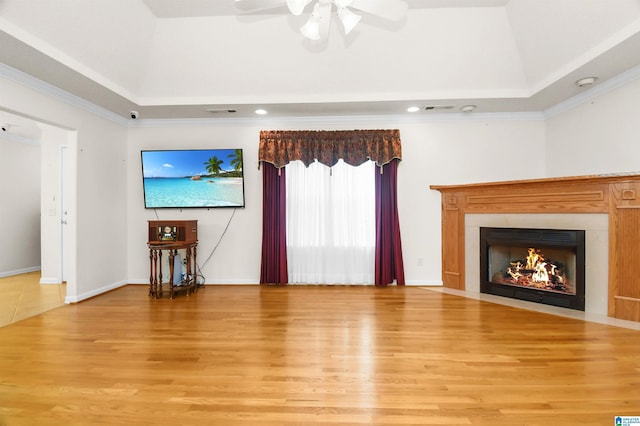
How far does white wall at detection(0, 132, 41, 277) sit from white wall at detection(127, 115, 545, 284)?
2824 millimetres

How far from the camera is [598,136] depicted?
11.8ft

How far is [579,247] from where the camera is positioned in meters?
3.35

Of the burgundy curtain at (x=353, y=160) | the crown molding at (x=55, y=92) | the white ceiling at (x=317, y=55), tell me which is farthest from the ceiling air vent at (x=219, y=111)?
the crown molding at (x=55, y=92)

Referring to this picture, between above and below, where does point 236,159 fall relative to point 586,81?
below

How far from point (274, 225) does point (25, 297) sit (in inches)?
139

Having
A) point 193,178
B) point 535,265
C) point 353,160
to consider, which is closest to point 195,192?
point 193,178

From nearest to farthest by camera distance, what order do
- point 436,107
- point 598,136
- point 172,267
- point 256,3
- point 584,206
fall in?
point 256,3, point 584,206, point 598,136, point 172,267, point 436,107

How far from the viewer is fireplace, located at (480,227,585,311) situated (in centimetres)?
340

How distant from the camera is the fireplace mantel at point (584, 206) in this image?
3.01m

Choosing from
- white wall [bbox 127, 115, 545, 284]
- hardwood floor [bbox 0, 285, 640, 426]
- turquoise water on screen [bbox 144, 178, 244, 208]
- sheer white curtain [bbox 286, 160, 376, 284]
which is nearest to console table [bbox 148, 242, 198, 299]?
white wall [bbox 127, 115, 545, 284]

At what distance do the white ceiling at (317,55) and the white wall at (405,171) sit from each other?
0.36 meters

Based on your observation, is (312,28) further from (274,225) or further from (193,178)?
(193,178)

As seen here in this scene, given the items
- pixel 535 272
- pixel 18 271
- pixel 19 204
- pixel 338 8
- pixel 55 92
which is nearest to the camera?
pixel 338 8

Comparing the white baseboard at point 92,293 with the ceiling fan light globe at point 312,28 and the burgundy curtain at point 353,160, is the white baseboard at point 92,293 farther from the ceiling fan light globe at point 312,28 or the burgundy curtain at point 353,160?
the ceiling fan light globe at point 312,28
